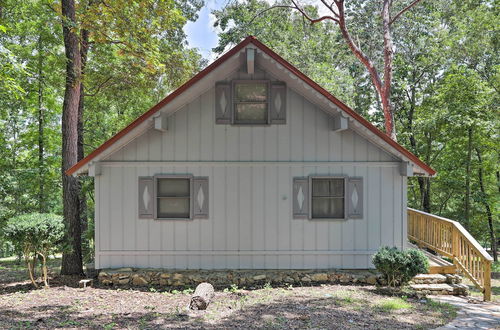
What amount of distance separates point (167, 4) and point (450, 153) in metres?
14.3

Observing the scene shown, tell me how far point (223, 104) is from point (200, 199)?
2.40 metres

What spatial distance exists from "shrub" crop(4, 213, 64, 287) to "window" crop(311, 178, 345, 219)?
620 centimetres

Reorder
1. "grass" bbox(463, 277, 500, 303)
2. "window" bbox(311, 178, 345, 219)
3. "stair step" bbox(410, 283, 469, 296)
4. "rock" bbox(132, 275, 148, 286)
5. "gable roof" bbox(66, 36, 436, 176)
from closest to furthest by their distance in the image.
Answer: "gable roof" bbox(66, 36, 436, 176), "stair step" bbox(410, 283, 469, 296), "grass" bbox(463, 277, 500, 303), "rock" bbox(132, 275, 148, 286), "window" bbox(311, 178, 345, 219)

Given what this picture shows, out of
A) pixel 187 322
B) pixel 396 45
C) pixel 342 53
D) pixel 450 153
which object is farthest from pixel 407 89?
pixel 187 322

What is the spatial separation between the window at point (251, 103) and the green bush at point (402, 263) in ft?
13.3

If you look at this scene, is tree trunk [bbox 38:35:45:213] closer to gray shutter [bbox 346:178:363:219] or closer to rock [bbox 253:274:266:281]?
rock [bbox 253:274:266:281]

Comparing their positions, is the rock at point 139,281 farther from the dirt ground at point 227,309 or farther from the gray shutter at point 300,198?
the gray shutter at point 300,198

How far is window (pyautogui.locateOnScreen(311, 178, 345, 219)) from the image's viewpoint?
7.68 meters

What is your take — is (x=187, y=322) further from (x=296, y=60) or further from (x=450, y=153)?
(x=296, y=60)

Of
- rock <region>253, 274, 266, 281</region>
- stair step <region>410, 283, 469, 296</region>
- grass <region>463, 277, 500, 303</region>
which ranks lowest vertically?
grass <region>463, 277, 500, 303</region>

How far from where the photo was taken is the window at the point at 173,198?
7648 millimetres

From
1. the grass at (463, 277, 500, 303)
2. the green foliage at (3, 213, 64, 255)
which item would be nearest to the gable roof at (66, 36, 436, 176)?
the green foliage at (3, 213, 64, 255)

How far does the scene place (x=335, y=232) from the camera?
25.0ft

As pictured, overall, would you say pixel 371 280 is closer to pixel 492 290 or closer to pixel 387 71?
pixel 492 290
